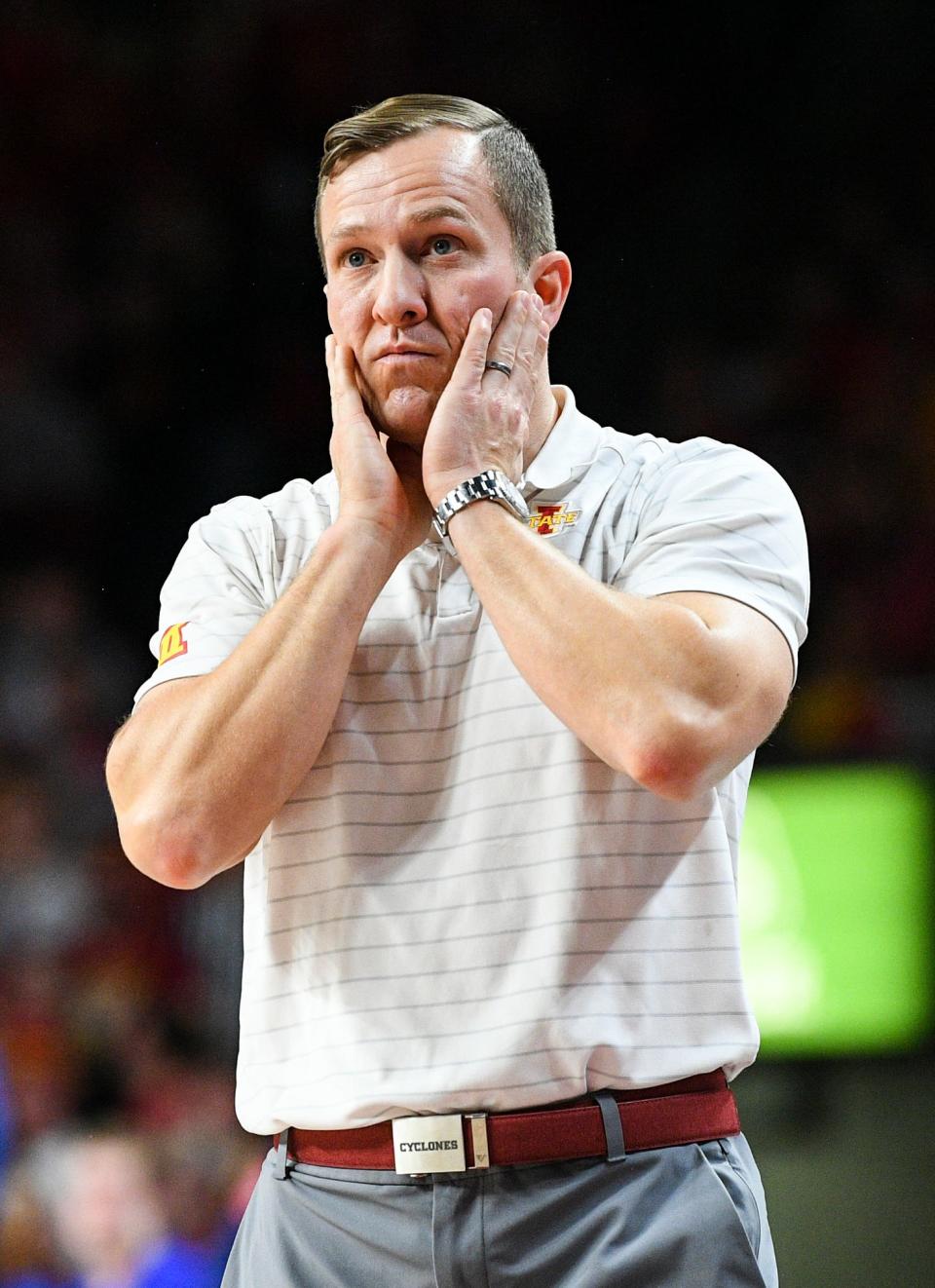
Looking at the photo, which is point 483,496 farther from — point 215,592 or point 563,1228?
point 563,1228

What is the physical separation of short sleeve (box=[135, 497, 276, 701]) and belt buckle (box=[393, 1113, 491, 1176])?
558mm

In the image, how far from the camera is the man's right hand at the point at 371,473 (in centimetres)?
194

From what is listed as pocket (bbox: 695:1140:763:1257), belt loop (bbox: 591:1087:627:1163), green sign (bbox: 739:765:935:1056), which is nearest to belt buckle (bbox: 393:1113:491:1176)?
belt loop (bbox: 591:1087:627:1163)

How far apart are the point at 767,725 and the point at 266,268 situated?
5.00m

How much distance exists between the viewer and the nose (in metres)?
1.97

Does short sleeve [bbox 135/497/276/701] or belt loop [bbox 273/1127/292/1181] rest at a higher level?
short sleeve [bbox 135/497/276/701]

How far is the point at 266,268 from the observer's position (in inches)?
254

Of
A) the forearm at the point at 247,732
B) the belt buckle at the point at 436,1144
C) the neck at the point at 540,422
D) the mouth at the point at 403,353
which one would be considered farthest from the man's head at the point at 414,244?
the belt buckle at the point at 436,1144

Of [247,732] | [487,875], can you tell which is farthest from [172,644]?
[487,875]

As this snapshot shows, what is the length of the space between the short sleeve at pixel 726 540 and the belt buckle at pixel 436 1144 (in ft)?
1.94

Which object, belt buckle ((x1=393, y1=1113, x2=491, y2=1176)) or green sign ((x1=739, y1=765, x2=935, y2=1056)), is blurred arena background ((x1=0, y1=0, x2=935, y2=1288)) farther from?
belt buckle ((x1=393, y1=1113, x2=491, y2=1176))

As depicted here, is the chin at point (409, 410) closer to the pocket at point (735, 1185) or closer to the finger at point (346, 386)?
the finger at point (346, 386)

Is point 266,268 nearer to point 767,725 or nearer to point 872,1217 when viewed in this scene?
point 872,1217

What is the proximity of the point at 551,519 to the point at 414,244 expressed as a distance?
0.36 metres
